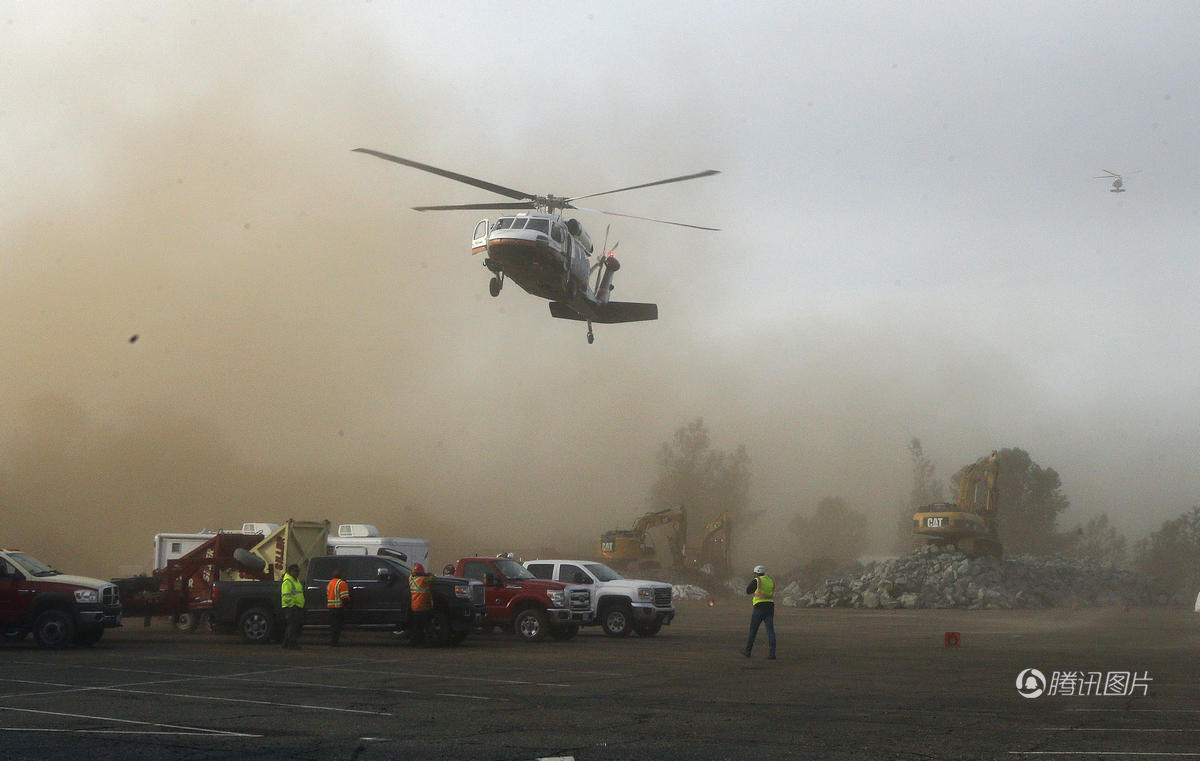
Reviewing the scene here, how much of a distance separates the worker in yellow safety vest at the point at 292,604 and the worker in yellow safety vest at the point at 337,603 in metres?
0.58

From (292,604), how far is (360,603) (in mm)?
1593

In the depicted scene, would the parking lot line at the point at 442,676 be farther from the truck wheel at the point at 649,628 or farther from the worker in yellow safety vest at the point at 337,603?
the truck wheel at the point at 649,628

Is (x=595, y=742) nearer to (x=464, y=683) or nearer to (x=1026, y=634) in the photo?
(x=464, y=683)

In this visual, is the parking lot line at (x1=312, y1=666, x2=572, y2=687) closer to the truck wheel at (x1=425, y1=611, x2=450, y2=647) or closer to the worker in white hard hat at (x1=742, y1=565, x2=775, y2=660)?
the truck wheel at (x1=425, y1=611, x2=450, y2=647)

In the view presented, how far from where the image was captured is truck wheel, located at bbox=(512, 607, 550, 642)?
23.4 metres

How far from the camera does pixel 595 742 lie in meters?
9.69

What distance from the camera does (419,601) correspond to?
21.2 meters

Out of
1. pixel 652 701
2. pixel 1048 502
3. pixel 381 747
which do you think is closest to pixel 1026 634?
pixel 652 701

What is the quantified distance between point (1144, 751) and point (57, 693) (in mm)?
11684

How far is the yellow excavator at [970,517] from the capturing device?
61531mm

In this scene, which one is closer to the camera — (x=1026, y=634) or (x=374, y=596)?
(x=374, y=596)

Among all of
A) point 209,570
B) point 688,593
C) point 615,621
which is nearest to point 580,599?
point 615,621

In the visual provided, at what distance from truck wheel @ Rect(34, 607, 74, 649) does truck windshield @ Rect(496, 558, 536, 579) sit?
8.65 meters

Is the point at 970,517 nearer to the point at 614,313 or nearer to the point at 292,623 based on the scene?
the point at 614,313
